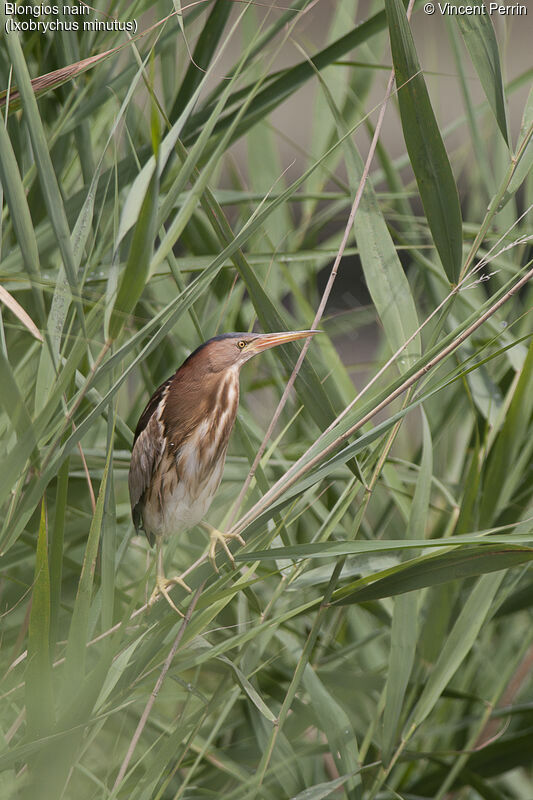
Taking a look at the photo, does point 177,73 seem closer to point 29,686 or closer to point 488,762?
point 29,686

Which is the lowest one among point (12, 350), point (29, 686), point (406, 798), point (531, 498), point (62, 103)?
point (406, 798)

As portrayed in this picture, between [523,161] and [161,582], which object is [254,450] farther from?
[523,161]

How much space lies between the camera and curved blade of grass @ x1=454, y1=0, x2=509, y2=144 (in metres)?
0.65

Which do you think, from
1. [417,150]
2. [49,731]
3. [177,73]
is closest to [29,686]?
[49,731]

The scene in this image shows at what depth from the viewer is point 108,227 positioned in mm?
809

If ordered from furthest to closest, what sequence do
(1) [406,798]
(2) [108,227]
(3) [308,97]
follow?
(3) [308,97]
(1) [406,798]
(2) [108,227]

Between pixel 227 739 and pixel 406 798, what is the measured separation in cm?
21

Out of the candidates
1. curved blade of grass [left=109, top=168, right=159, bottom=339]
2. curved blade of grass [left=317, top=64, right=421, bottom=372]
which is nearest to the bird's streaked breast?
curved blade of grass [left=317, top=64, right=421, bottom=372]

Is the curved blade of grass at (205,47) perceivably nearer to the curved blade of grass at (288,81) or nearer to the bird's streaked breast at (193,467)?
the curved blade of grass at (288,81)

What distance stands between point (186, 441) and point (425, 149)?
37cm

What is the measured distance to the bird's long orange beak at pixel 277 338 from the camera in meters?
0.72

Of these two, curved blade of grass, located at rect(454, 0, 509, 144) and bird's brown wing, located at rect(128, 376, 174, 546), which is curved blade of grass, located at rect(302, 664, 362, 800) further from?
curved blade of grass, located at rect(454, 0, 509, 144)

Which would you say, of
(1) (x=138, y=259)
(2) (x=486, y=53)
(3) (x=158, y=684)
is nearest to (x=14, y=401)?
(1) (x=138, y=259)

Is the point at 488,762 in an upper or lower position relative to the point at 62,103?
lower
